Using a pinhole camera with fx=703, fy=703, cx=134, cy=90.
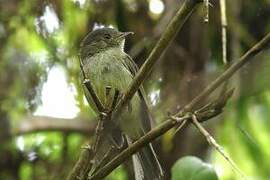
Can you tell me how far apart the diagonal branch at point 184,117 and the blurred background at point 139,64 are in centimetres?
197

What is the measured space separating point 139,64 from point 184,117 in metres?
2.74

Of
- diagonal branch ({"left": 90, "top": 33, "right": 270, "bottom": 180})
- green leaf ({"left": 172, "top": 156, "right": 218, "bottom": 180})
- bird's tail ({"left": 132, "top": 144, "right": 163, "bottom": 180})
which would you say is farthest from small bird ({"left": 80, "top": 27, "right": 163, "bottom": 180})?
diagonal branch ({"left": 90, "top": 33, "right": 270, "bottom": 180})

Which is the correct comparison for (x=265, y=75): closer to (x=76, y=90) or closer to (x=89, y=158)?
(x=89, y=158)

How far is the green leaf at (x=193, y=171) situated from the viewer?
2.96 meters

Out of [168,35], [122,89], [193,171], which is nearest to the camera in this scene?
[168,35]

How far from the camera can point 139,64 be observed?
5391 millimetres

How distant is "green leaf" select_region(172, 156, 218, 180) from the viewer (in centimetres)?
296

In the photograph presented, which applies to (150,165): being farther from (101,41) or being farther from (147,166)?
(101,41)

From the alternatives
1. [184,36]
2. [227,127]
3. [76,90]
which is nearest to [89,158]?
[76,90]

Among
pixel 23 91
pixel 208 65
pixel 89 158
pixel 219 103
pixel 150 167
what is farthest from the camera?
pixel 208 65

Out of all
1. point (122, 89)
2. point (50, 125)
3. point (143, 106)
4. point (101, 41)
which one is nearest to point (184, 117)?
point (122, 89)

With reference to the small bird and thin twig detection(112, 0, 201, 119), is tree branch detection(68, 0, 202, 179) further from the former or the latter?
the small bird

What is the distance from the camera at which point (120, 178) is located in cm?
534

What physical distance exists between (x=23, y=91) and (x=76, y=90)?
60 cm
